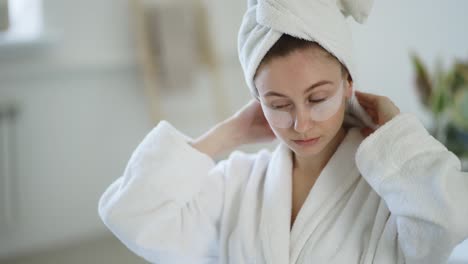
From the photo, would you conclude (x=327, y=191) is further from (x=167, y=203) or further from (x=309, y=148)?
(x=167, y=203)

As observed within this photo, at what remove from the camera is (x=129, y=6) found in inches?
98.4

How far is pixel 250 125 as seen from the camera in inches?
43.1

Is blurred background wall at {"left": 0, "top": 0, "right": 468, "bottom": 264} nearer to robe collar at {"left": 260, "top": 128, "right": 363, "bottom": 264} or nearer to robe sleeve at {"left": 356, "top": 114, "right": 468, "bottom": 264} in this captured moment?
robe collar at {"left": 260, "top": 128, "right": 363, "bottom": 264}

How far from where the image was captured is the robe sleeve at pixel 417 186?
76 cm

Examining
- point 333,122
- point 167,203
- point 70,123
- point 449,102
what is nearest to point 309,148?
point 333,122

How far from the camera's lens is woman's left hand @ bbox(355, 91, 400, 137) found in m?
0.90

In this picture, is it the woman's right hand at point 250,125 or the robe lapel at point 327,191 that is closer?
the robe lapel at point 327,191

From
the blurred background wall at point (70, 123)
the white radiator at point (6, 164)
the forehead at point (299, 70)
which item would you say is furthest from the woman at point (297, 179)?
the white radiator at point (6, 164)

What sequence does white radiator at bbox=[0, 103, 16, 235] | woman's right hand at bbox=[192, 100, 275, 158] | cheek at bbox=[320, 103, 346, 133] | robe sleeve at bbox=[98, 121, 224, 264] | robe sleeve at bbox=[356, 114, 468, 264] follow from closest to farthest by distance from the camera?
robe sleeve at bbox=[356, 114, 468, 264] → cheek at bbox=[320, 103, 346, 133] → robe sleeve at bbox=[98, 121, 224, 264] → woman's right hand at bbox=[192, 100, 275, 158] → white radiator at bbox=[0, 103, 16, 235]

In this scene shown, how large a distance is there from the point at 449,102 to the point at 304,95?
2.57ft

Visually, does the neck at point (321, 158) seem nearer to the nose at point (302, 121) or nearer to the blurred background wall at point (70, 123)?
the nose at point (302, 121)

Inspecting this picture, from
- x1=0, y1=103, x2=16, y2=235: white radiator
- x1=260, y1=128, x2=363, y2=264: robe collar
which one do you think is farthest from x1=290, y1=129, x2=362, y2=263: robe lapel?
x1=0, y1=103, x2=16, y2=235: white radiator

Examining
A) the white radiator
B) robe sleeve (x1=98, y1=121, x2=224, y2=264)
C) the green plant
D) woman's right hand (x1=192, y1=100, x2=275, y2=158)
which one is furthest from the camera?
the white radiator

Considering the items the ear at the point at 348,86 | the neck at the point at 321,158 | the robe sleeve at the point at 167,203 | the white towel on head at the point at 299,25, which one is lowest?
the robe sleeve at the point at 167,203
